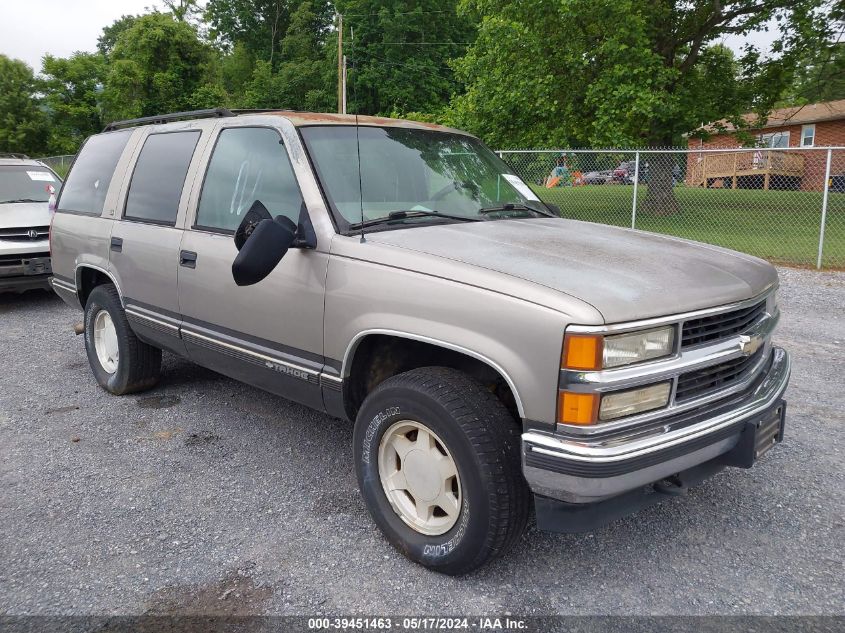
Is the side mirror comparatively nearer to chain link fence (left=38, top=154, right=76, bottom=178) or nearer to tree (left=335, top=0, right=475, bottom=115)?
chain link fence (left=38, top=154, right=76, bottom=178)

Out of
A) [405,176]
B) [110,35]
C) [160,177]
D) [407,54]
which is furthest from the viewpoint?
[110,35]

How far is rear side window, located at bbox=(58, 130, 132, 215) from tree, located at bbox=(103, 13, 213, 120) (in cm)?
2999

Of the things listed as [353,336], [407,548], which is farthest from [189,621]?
[353,336]

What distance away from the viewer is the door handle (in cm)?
387

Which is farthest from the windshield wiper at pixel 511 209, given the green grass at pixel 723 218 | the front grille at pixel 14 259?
the green grass at pixel 723 218

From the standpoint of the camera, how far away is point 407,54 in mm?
38188

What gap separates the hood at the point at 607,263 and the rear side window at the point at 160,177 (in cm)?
171

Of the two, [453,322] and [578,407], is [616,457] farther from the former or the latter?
[453,322]

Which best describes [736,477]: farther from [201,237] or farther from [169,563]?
[201,237]

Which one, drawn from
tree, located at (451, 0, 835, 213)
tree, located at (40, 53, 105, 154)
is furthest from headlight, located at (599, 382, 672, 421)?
tree, located at (40, 53, 105, 154)

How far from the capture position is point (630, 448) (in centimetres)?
236

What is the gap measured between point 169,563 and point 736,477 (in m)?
2.92

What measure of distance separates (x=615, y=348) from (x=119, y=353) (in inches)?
151

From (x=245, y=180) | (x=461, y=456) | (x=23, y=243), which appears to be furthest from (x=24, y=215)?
(x=461, y=456)
